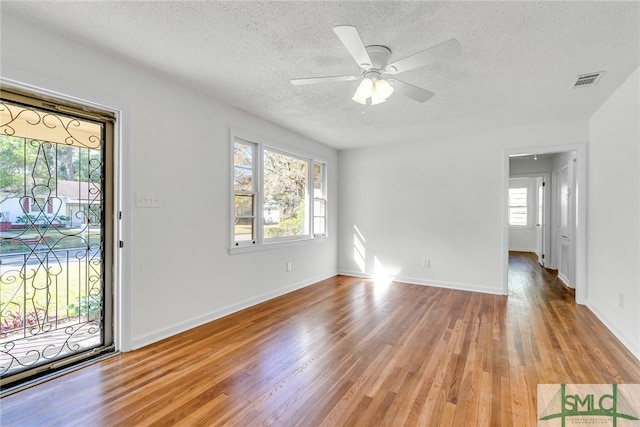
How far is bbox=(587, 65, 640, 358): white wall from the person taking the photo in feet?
8.64

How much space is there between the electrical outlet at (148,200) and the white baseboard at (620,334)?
4.35 m

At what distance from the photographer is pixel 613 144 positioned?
314cm

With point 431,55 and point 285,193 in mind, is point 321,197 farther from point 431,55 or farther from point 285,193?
point 431,55

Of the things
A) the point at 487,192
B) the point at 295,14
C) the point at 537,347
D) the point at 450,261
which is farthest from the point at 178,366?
the point at 487,192

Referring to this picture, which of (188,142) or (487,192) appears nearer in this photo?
(188,142)

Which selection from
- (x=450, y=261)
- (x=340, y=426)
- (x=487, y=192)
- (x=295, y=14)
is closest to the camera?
(x=340, y=426)

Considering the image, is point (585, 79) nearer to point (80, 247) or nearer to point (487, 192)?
point (487, 192)

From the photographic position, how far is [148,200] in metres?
2.76

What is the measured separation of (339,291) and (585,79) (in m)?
3.74

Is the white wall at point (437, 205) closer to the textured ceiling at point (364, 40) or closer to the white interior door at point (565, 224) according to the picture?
the textured ceiling at point (364, 40)

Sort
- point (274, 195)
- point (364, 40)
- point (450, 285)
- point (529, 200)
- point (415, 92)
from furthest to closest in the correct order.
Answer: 1. point (529, 200)
2. point (450, 285)
3. point (274, 195)
4. point (415, 92)
5. point (364, 40)

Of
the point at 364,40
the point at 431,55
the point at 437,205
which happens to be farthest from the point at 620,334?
the point at 364,40

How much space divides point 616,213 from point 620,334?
116cm

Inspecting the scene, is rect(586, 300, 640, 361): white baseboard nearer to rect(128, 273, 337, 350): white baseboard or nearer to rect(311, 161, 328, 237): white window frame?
rect(128, 273, 337, 350): white baseboard
